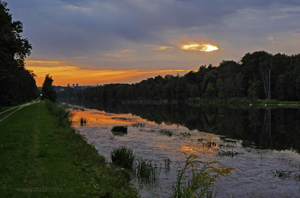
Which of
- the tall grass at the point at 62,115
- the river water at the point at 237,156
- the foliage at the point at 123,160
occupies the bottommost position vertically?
the river water at the point at 237,156

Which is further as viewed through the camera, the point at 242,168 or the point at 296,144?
the point at 296,144

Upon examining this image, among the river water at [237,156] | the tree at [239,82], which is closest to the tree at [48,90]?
the river water at [237,156]

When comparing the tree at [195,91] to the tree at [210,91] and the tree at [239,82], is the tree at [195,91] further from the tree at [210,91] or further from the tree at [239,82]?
the tree at [239,82]

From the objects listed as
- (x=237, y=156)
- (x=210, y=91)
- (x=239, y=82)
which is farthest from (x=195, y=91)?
(x=237, y=156)

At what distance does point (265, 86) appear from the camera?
94938mm

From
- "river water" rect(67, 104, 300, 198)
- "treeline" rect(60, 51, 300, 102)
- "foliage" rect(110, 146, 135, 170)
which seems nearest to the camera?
"river water" rect(67, 104, 300, 198)

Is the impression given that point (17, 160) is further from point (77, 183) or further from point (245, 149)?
point (245, 149)

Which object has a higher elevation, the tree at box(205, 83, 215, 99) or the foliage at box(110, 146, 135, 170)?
the tree at box(205, 83, 215, 99)

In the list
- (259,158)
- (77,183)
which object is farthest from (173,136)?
(77,183)

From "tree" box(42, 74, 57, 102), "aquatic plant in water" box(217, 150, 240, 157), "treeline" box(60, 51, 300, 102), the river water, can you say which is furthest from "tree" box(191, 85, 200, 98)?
"aquatic plant in water" box(217, 150, 240, 157)

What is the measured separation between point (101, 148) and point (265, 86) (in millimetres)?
93035

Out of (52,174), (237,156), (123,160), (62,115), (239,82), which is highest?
(239,82)

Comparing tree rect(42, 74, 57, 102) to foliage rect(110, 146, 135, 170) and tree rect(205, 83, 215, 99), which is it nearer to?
tree rect(205, 83, 215, 99)

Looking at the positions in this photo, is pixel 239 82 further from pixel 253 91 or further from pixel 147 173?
pixel 147 173
